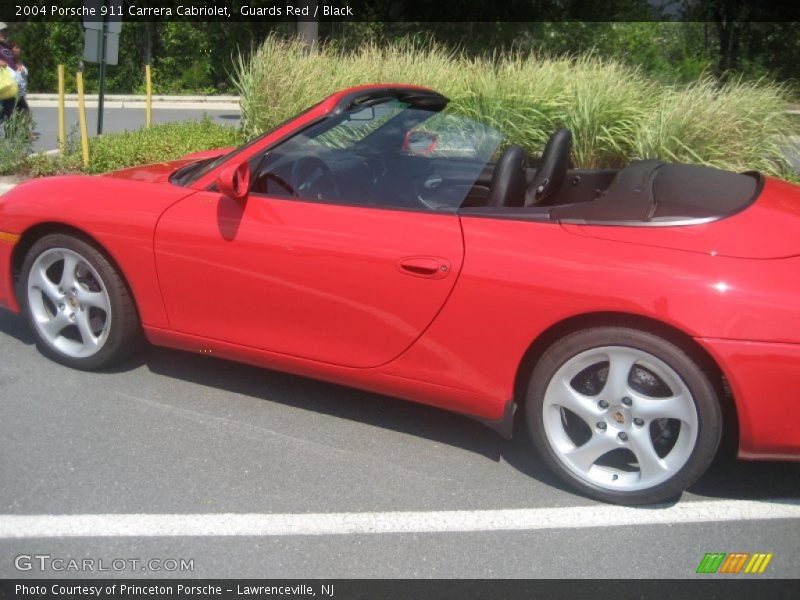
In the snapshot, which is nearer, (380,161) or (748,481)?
(748,481)

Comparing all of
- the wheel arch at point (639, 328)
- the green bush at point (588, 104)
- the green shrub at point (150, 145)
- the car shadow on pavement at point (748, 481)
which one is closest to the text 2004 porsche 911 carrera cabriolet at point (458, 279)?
the wheel arch at point (639, 328)

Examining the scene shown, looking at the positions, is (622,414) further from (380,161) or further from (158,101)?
(158,101)

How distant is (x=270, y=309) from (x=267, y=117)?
5.90m

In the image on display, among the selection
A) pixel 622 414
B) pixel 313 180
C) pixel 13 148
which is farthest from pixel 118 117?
pixel 622 414

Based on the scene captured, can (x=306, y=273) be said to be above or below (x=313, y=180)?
below

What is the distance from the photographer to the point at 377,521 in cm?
279

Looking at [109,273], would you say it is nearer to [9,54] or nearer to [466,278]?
[466,278]

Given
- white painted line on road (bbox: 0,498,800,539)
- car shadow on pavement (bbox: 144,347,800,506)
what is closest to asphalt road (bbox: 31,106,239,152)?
A: car shadow on pavement (bbox: 144,347,800,506)

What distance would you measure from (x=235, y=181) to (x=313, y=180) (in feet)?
1.16

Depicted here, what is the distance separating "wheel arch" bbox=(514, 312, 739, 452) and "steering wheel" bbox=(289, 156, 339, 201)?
3.53 feet

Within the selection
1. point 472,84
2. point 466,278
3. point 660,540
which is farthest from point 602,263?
point 472,84

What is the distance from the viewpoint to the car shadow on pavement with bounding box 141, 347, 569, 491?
3.31 m

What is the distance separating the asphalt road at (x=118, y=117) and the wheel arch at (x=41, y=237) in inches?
401
